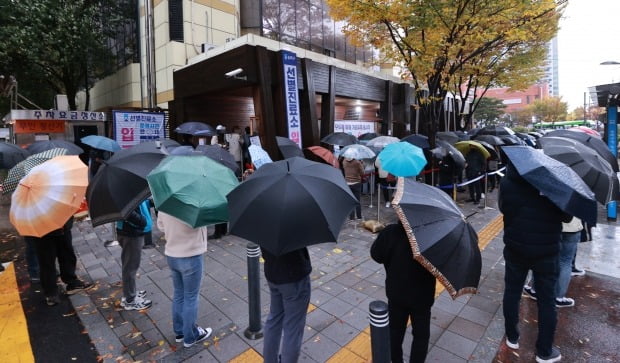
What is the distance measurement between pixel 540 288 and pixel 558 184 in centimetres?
117

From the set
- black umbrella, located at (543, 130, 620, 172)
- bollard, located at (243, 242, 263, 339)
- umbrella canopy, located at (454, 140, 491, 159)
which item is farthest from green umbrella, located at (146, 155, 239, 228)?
umbrella canopy, located at (454, 140, 491, 159)

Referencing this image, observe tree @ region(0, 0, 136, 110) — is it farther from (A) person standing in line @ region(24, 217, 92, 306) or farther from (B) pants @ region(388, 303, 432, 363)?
(B) pants @ region(388, 303, 432, 363)

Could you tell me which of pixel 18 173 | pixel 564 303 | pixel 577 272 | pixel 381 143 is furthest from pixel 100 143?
pixel 577 272

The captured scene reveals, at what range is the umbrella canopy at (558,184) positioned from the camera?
106 inches

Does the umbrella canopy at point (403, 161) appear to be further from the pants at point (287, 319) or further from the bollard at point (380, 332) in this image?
the bollard at point (380, 332)

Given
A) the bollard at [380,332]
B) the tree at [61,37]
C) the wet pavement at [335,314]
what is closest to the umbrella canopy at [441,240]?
the bollard at [380,332]

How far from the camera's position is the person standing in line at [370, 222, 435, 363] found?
102 inches

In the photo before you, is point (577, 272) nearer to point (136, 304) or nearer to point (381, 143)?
point (381, 143)

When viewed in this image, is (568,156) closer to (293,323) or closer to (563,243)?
(563,243)

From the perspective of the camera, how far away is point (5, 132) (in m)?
23.9

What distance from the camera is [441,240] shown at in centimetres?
230

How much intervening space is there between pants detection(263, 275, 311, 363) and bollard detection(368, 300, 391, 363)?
2.35 feet

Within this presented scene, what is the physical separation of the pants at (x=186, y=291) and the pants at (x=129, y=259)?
3.46 ft

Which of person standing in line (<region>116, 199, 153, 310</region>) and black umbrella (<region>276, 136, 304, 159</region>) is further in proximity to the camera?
black umbrella (<region>276, 136, 304, 159</region>)
